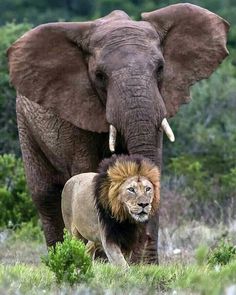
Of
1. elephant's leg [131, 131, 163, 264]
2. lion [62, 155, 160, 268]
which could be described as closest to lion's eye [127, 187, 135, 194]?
lion [62, 155, 160, 268]

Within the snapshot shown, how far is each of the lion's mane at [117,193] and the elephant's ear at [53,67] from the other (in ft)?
7.97

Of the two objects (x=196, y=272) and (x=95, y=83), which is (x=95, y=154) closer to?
(x=95, y=83)

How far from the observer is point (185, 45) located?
12.9 m

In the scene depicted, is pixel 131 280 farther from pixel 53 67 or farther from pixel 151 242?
pixel 53 67

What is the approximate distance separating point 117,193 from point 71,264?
1.40 m

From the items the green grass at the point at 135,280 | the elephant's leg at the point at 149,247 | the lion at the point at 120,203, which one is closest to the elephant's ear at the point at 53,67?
the elephant's leg at the point at 149,247

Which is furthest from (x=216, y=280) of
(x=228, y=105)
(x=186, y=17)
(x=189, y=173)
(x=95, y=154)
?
(x=228, y=105)

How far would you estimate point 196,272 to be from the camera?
867 cm

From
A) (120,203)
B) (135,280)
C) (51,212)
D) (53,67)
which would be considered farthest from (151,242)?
(135,280)

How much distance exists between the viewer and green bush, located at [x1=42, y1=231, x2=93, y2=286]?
846 cm

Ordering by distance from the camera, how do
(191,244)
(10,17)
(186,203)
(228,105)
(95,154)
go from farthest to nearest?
1. (10,17)
2. (228,105)
3. (186,203)
4. (191,244)
5. (95,154)

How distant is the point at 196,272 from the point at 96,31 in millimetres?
4058

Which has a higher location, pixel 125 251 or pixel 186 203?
pixel 125 251

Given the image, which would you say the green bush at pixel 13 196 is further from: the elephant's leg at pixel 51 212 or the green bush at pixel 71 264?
the green bush at pixel 71 264
